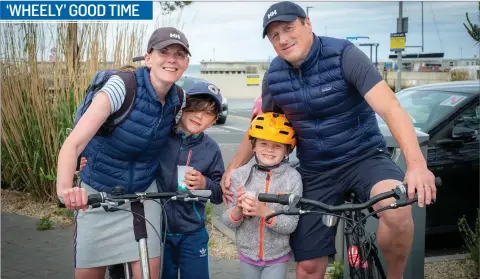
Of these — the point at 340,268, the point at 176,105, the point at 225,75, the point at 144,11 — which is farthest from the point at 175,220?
the point at 225,75

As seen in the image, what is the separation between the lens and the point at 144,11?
26.5 ft

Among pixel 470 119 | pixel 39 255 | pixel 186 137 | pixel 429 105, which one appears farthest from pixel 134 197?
pixel 429 105

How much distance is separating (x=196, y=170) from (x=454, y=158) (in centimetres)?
376

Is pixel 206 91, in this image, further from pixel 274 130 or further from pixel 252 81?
pixel 252 81

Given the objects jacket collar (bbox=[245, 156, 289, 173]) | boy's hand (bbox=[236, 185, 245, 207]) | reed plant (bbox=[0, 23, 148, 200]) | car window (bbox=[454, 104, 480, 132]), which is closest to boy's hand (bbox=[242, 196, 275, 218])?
boy's hand (bbox=[236, 185, 245, 207])

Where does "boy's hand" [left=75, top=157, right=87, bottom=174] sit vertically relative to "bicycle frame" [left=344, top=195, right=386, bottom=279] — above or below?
above

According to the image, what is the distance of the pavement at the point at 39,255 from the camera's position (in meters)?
5.96

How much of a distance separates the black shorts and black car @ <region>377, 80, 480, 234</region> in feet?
9.20

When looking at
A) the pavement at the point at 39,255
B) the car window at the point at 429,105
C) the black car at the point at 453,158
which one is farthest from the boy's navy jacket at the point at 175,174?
the car window at the point at 429,105

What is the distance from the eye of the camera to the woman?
3.50 metres

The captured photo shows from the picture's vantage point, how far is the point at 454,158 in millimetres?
6719

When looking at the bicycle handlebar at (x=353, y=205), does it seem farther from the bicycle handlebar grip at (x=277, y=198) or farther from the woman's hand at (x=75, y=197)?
the woman's hand at (x=75, y=197)

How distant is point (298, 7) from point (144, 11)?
15.2 ft

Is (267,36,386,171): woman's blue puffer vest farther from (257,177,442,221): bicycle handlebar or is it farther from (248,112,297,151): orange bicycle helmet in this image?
(257,177,442,221): bicycle handlebar
